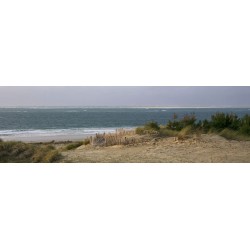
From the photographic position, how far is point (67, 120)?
6.32 meters

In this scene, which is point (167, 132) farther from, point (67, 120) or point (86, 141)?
point (67, 120)

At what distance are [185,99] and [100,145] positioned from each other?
177 cm

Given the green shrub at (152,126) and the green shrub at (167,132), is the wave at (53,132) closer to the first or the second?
the green shrub at (152,126)

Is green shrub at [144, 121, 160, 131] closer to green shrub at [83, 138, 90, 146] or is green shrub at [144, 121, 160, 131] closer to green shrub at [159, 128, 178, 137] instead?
green shrub at [159, 128, 178, 137]

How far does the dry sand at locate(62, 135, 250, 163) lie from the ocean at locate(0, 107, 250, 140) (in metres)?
0.38

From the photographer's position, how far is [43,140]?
6215 mm

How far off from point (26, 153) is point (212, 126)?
355 cm

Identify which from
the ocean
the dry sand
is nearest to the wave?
the ocean

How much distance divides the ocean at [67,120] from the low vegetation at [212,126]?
375 millimetres

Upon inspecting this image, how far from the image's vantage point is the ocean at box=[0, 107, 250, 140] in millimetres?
6219

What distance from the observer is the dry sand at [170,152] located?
605 cm

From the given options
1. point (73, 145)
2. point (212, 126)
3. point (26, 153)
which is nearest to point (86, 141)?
point (73, 145)
